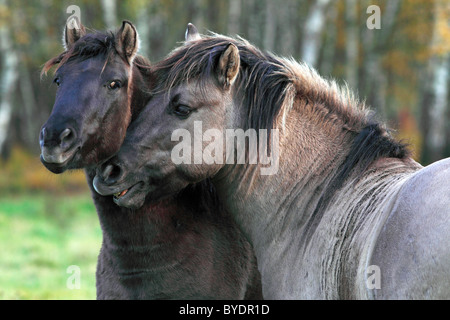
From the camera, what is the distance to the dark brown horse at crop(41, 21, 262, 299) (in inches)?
184

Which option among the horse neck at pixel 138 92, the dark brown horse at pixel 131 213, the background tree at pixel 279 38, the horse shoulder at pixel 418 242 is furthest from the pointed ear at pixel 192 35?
the background tree at pixel 279 38

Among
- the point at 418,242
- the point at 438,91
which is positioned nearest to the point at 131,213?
the point at 418,242

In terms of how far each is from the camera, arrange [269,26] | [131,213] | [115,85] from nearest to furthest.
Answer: [115,85]
[131,213]
[269,26]

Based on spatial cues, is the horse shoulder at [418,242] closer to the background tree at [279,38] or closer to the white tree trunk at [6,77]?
the background tree at [279,38]

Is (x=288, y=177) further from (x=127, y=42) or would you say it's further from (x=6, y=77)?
(x=6, y=77)

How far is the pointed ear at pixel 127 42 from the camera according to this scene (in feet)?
16.6

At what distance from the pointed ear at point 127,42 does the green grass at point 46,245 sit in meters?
3.91

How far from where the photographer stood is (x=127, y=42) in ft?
16.7

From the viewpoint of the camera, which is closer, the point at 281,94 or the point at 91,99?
the point at 281,94

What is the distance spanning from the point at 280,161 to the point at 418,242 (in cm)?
146

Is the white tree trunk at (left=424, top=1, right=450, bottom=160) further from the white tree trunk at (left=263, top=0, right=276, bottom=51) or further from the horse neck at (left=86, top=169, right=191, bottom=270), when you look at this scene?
the horse neck at (left=86, top=169, right=191, bottom=270)

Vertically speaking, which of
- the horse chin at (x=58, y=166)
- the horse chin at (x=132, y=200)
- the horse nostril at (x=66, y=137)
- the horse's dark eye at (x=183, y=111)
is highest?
the horse's dark eye at (x=183, y=111)

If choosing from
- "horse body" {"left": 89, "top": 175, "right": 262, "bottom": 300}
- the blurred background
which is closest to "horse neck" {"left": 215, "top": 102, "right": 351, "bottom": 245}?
"horse body" {"left": 89, "top": 175, "right": 262, "bottom": 300}

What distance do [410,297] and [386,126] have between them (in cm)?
179
